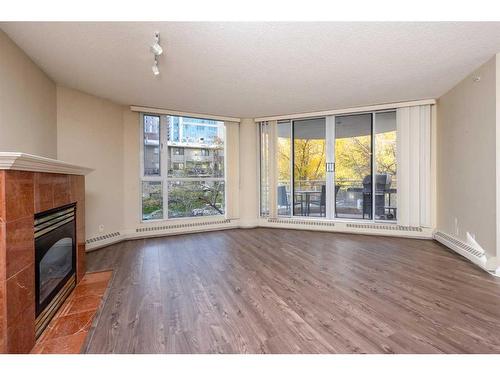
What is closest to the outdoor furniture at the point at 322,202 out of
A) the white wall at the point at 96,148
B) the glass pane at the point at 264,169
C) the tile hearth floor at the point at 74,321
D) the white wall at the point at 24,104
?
the glass pane at the point at 264,169

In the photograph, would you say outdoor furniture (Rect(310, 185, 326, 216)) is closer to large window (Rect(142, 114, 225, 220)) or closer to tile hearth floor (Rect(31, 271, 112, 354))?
large window (Rect(142, 114, 225, 220))

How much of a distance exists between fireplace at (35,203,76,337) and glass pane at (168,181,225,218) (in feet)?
7.62

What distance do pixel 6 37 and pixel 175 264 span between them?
9.14 ft

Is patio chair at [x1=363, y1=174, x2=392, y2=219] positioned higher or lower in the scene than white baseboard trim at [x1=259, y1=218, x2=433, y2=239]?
higher

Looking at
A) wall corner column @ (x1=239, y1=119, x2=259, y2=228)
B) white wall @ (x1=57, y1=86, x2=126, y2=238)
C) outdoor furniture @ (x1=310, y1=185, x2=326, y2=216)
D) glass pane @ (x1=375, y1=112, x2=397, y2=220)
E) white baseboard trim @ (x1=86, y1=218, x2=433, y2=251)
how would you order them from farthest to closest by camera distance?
wall corner column @ (x1=239, y1=119, x2=259, y2=228), outdoor furniture @ (x1=310, y1=185, x2=326, y2=216), glass pane @ (x1=375, y1=112, x2=397, y2=220), white baseboard trim @ (x1=86, y1=218, x2=433, y2=251), white wall @ (x1=57, y1=86, x2=126, y2=238)

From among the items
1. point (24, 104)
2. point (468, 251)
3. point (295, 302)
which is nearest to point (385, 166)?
point (468, 251)

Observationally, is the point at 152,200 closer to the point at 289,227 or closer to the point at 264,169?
the point at 264,169

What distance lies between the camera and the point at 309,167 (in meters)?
5.18

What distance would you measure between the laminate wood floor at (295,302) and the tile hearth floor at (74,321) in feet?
0.31

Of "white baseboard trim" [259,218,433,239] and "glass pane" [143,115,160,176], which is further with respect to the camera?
"glass pane" [143,115,160,176]

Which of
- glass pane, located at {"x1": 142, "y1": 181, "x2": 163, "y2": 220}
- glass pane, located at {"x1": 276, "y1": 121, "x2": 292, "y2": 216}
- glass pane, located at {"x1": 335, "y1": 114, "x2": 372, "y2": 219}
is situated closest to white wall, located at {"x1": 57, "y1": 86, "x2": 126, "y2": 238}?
glass pane, located at {"x1": 142, "y1": 181, "x2": 163, "y2": 220}

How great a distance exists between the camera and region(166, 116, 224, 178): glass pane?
480 cm

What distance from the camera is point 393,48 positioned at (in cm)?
243
